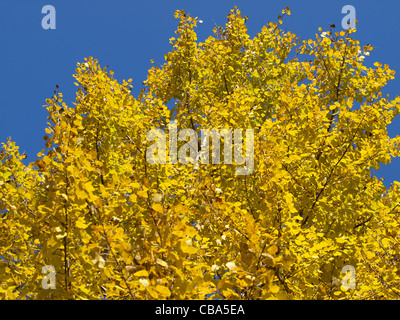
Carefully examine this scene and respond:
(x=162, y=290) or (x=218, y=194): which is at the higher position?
(x=218, y=194)

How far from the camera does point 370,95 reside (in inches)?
251

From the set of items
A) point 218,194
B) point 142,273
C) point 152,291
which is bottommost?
point 152,291

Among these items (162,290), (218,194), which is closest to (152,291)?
(162,290)

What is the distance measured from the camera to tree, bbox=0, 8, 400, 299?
270 centimetres

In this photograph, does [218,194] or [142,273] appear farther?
[218,194]

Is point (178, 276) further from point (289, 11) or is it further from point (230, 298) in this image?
point (289, 11)

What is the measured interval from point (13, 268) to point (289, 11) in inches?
329

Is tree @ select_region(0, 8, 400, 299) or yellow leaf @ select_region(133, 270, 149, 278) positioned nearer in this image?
yellow leaf @ select_region(133, 270, 149, 278)

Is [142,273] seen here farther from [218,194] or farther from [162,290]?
[218,194]

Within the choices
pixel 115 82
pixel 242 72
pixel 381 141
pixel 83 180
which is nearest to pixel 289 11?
pixel 242 72

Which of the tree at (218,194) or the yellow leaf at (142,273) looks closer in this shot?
the yellow leaf at (142,273)

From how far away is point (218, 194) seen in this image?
419 centimetres

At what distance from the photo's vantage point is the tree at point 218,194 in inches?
106
